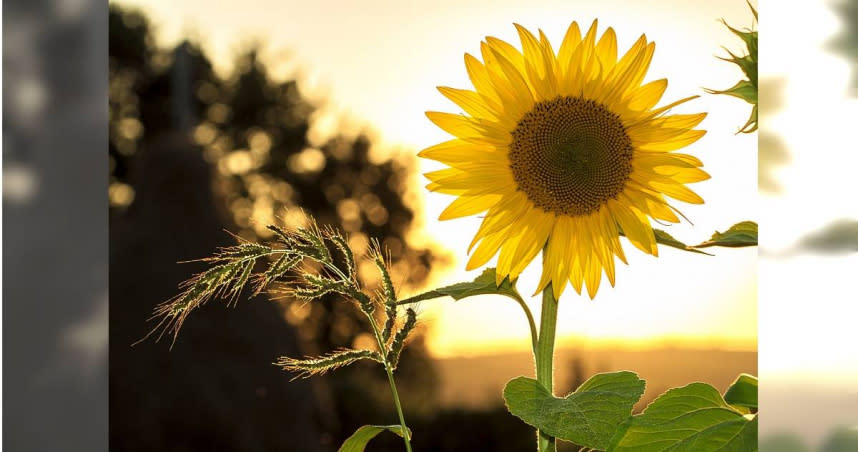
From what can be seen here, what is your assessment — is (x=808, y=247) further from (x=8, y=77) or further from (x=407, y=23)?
(x=407, y=23)

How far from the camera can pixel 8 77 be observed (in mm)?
618

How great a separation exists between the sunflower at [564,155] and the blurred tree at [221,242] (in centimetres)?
94

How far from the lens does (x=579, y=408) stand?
549mm

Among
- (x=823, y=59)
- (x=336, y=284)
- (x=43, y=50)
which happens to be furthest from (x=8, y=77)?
(x=823, y=59)

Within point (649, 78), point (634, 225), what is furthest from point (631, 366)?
point (634, 225)

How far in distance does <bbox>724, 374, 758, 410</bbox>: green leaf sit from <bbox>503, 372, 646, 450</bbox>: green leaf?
64 millimetres

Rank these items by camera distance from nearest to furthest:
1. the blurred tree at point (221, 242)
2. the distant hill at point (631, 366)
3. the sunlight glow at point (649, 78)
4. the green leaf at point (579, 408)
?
1. the green leaf at point (579, 408)
2. the sunlight glow at point (649, 78)
3. the distant hill at point (631, 366)
4. the blurred tree at point (221, 242)

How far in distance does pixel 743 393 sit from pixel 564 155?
7.9 inches

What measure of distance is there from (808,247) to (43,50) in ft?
1.70

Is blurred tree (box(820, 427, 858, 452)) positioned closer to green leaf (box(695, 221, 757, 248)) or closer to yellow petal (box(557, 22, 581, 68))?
green leaf (box(695, 221, 757, 248))

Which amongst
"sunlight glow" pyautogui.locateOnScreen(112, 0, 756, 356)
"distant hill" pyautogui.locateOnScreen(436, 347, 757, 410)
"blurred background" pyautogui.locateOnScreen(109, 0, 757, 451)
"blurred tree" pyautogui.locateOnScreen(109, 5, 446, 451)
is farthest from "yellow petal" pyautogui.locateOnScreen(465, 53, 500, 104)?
"blurred tree" pyautogui.locateOnScreen(109, 5, 446, 451)

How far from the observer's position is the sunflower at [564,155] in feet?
2.01

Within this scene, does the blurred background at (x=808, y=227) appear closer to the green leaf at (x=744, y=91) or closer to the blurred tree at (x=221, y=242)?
the green leaf at (x=744, y=91)

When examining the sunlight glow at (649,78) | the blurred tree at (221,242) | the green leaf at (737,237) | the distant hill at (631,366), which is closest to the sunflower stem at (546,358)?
the green leaf at (737,237)
